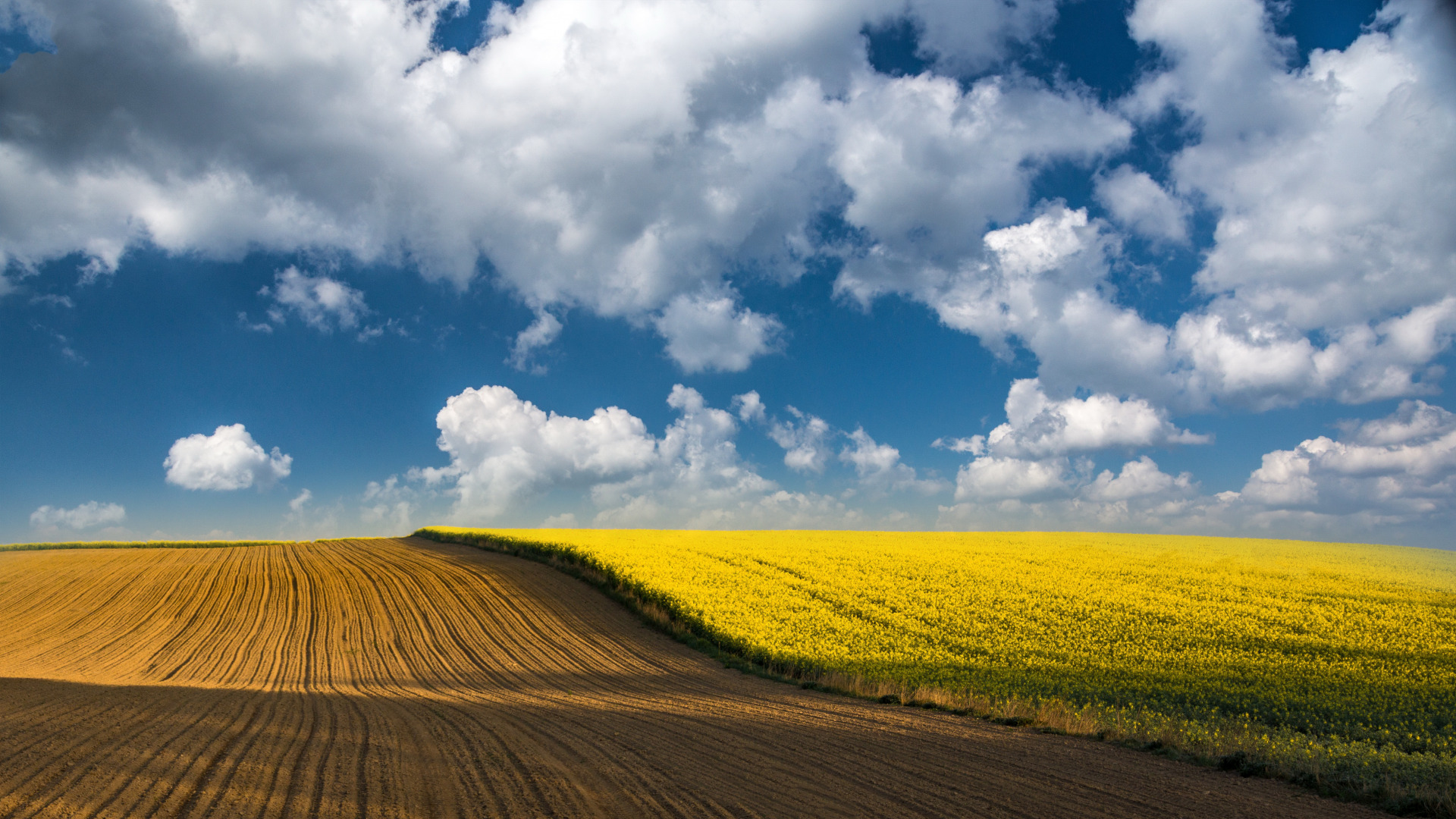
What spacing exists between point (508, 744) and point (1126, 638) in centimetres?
2031

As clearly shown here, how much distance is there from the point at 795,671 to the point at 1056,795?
34.9 feet

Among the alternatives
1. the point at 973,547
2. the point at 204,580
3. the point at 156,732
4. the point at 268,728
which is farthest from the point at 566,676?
the point at 973,547

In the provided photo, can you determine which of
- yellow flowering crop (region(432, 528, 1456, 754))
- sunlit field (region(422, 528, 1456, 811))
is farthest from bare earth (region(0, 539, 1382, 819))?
yellow flowering crop (region(432, 528, 1456, 754))

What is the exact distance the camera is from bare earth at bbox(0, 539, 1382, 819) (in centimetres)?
844

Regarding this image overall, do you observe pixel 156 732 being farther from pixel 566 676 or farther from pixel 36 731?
pixel 566 676

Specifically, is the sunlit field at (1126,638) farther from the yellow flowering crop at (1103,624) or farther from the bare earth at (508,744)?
the bare earth at (508,744)

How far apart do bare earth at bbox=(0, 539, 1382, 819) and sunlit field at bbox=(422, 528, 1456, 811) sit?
5.16ft

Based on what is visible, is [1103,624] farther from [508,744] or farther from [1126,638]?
[508,744]

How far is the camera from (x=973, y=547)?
49.7 m

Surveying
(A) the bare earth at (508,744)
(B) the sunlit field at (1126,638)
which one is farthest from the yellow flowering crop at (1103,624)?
(A) the bare earth at (508,744)

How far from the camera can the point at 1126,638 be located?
22844 millimetres

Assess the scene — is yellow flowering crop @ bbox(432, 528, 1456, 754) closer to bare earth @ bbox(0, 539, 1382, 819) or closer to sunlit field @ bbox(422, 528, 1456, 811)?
sunlit field @ bbox(422, 528, 1456, 811)

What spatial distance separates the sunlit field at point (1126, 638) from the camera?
1340 cm

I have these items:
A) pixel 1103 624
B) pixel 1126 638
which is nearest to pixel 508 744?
pixel 1126 638
